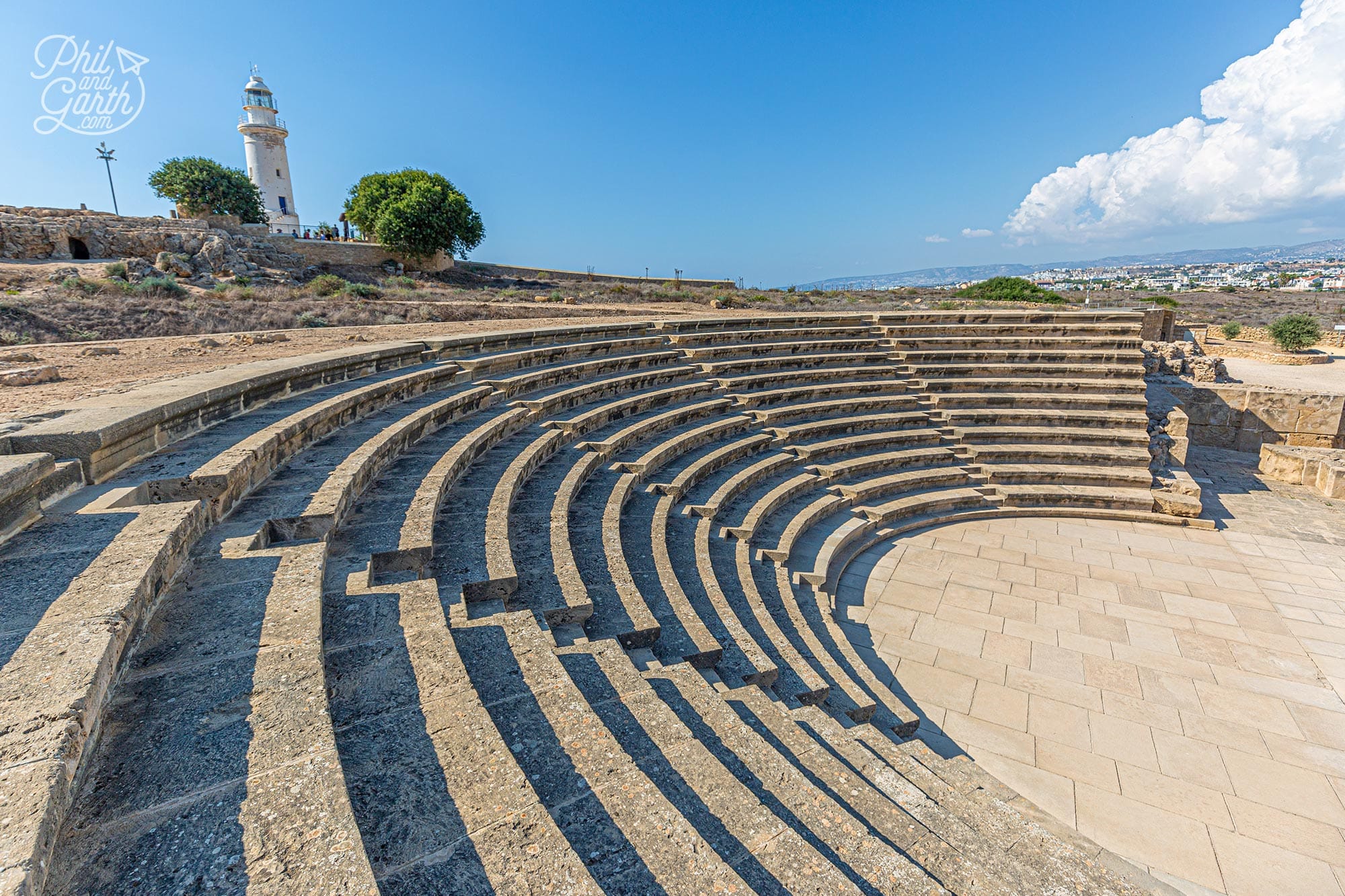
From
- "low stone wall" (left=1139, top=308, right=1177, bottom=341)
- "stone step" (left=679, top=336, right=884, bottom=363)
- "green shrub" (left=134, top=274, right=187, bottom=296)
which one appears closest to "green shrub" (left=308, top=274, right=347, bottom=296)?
"green shrub" (left=134, top=274, right=187, bottom=296)

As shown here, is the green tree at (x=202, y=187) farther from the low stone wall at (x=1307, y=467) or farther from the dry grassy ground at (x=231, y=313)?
the low stone wall at (x=1307, y=467)

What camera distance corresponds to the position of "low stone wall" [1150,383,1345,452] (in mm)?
13734

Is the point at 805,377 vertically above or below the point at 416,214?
below

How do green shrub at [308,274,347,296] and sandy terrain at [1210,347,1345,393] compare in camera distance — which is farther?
green shrub at [308,274,347,296]

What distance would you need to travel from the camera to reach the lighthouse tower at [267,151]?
44.5 meters

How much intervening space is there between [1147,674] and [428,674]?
286 inches

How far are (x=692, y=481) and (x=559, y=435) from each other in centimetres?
207

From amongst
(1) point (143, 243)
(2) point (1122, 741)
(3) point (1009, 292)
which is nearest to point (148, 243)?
(1) point (143, 243)

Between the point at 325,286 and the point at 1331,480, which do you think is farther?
the point at 325,286

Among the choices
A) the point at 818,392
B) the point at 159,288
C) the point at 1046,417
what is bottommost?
the point at 1046,417

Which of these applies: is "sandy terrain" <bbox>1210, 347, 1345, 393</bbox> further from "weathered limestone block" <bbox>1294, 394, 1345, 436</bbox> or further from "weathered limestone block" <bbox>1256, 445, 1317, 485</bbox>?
"weathered limestone block" <bbox>1256, 445, 1317, 485</bbox>

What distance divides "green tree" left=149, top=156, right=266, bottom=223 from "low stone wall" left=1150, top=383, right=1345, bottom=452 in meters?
45.8

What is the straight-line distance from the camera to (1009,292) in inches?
1576

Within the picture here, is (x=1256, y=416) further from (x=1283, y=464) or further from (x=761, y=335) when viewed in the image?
(x=761, y=335)
